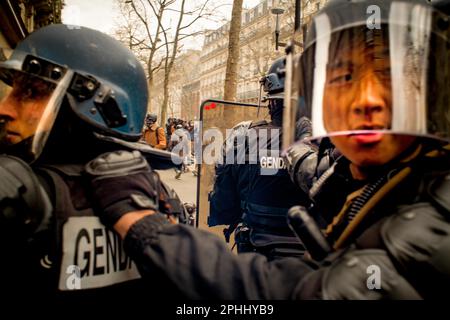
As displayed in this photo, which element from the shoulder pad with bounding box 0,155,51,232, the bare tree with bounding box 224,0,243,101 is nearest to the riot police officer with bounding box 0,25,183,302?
the shoulder pad with bounding box 0,155,51,232

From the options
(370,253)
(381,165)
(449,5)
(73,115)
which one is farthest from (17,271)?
(449,5)

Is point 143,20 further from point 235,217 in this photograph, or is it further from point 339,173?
point 339,173

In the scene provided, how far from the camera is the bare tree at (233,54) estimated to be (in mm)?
6922

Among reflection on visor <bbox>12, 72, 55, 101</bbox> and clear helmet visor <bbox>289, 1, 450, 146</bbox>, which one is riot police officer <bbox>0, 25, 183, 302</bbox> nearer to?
reflection on visor <bbox>12, 72, 55, 101</bbox>

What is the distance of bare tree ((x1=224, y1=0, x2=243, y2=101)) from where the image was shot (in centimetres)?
692

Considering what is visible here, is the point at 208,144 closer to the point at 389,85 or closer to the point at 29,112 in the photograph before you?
the point at 29,112

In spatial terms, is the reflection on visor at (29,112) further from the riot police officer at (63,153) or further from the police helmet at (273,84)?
the police helmet at (273,84)

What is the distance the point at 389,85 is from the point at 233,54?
6.33m

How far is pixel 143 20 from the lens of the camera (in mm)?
13453

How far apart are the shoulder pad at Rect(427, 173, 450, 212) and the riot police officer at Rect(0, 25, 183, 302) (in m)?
0.78

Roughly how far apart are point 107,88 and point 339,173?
3.26ft

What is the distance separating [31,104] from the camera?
1.19 metres

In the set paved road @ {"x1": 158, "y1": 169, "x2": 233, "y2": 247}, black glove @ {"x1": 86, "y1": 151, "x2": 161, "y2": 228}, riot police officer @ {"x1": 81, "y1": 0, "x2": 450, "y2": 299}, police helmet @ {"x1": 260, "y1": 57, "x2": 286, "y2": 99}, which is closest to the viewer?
riot police officer @ {"x1": 81, "y1": 0, "x2": 450, "y2": 299}

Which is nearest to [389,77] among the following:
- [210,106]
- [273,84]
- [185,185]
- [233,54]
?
[273,84]
